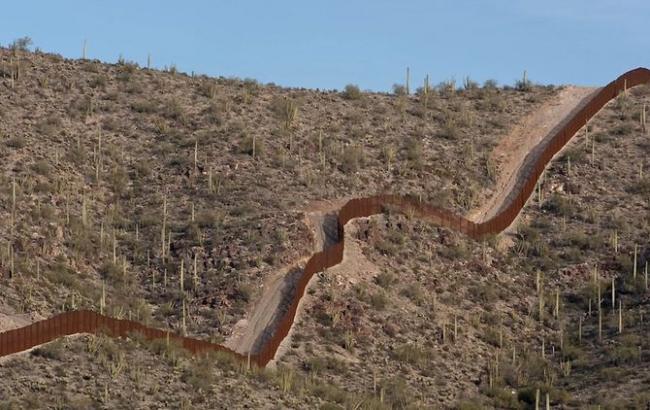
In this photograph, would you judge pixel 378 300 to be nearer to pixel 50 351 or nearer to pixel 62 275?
pixel 62 275

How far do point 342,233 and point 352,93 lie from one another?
55.6 feet

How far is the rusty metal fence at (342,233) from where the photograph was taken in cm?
4297

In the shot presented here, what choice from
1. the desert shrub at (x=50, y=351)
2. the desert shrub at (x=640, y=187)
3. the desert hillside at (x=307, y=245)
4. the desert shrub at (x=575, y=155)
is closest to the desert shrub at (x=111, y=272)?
the desert hillside at (x=307, y=245)

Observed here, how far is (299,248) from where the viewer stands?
55.7 meters

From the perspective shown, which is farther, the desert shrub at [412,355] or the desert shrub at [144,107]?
the desert shrub at [144,107]

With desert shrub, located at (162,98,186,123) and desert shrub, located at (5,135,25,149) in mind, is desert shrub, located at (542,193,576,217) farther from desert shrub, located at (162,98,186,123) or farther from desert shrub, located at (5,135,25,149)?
desert shrub, located at (5,135,25,149)

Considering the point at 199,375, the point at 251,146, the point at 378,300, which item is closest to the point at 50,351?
the point at 199,375

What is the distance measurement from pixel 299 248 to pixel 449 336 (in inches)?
229

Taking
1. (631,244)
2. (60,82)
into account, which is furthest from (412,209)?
(60,82)

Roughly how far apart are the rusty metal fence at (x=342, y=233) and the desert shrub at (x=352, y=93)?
8602mm

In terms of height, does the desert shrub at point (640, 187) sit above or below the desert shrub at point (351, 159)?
below

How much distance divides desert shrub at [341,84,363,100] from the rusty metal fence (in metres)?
8.60

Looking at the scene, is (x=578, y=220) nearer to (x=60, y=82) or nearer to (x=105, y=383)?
(x=60, y=82)

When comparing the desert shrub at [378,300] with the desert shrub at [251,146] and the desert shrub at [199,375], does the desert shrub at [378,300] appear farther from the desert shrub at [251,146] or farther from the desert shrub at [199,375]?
the desert shrub at [251,146]
